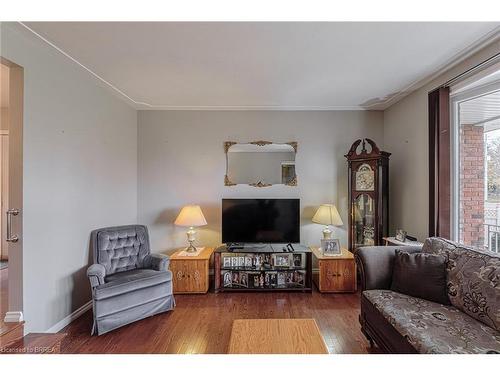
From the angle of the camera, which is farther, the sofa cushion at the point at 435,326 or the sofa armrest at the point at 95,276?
the sofa armrest at the point at 95,276

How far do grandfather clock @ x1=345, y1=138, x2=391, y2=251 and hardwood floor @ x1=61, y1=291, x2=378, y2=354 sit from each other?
833 millimetres

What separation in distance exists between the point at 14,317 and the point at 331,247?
326cm

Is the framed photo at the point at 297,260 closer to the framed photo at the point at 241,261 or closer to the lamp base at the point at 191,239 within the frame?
the framed photo at the point at 241,261

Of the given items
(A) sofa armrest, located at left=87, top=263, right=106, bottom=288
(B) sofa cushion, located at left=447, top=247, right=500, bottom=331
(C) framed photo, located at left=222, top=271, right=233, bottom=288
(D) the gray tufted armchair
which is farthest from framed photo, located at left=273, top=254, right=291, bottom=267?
(A) sofa armrest, located at left=87, top=263, right=106, bottom=288

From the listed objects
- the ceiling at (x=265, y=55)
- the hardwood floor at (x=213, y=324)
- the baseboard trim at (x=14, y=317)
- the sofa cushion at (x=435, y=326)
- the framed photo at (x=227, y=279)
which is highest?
the ceiling at (x=265, y=55)

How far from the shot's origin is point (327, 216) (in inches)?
134

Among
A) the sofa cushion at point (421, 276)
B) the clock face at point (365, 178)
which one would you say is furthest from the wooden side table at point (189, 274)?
the clock face at point (365, 178)

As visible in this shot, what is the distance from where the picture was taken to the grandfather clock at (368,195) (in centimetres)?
325

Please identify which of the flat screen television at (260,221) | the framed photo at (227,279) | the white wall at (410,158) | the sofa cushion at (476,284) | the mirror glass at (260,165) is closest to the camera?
the sofa cushion at (476,284)

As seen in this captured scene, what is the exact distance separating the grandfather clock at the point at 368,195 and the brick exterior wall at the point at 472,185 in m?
0.85

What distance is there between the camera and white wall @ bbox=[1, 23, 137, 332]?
2033 millimetres

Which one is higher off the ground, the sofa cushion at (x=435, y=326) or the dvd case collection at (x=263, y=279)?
the sofa cushion at (x=435, y=326)

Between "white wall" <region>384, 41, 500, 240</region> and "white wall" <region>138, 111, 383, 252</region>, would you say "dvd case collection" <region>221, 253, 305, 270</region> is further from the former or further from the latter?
"white wall" <region>384, 41, 500, 240</region>

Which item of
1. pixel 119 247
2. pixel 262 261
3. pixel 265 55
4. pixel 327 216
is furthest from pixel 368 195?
pixel 119 247
